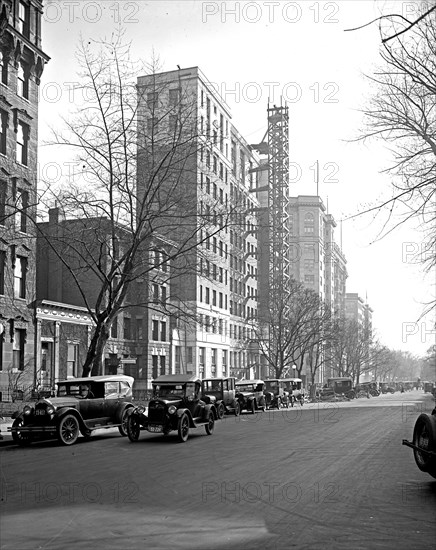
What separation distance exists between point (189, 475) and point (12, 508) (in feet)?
13.1

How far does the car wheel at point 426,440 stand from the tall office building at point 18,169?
984 inches

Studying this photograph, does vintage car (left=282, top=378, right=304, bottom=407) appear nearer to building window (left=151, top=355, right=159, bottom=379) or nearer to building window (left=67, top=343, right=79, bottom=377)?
building window (left=151, top=355, right=159, bottom=379)

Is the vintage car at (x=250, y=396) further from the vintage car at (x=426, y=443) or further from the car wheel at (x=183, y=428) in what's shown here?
the vintage car at (x=426, y=443)

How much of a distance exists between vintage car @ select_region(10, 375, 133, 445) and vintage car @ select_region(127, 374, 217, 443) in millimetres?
880

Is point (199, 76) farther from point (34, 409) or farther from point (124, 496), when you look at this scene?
point (124, 496)

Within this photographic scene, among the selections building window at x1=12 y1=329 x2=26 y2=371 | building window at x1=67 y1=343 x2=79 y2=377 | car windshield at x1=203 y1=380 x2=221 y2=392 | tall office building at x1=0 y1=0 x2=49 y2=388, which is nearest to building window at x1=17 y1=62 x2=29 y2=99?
tall office building at x1=0 y1=0 x2=49 y2=388

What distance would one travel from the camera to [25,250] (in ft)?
119

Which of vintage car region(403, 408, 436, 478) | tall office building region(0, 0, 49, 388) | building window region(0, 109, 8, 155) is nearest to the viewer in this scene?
vintage car region(403, 408, 436, 478)

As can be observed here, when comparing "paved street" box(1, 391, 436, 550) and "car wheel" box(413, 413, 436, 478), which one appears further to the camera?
"car wheel" box(413, 413, 436, 478)

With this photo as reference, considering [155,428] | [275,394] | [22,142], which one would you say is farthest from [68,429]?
[275,394]

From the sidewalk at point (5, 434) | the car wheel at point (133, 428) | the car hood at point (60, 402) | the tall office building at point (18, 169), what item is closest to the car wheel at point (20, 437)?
the sidewalk at point (5, 434)

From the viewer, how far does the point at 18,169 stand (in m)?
35.8

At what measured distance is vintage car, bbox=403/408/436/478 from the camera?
36.2ft

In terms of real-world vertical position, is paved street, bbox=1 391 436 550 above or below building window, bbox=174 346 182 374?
below
